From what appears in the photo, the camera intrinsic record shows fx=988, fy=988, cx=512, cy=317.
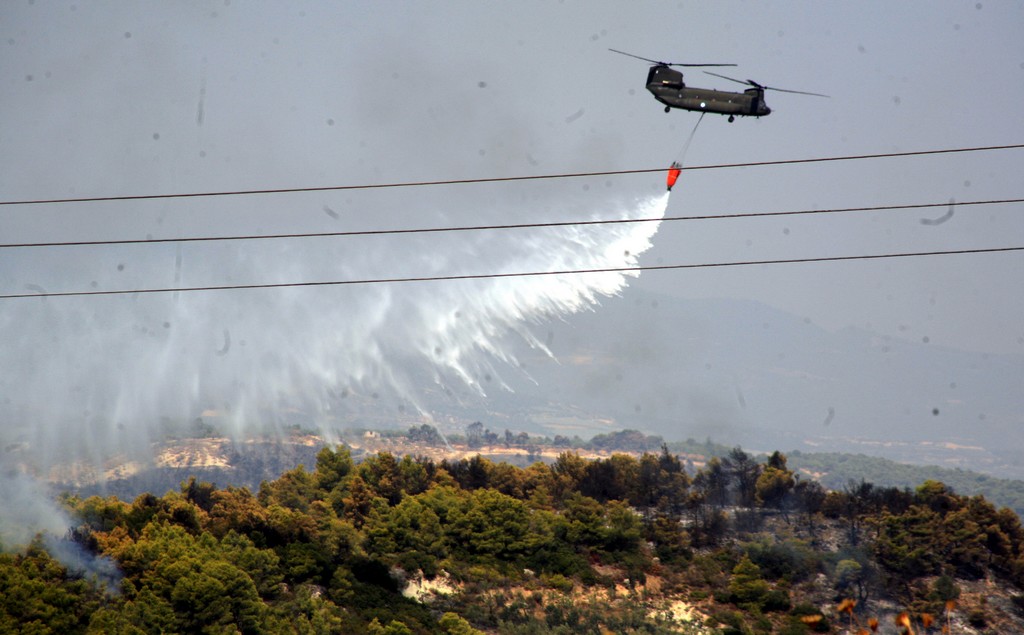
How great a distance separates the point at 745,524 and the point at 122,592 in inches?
1877

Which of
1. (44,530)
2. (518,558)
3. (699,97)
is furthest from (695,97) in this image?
(44,530)

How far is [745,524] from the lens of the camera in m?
77.7

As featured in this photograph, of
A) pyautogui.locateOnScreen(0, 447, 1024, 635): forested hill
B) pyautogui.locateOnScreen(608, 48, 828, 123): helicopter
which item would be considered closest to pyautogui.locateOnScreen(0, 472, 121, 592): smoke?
pyautogui.locateOnScreen(0, 447, 1024, 635): forested hill

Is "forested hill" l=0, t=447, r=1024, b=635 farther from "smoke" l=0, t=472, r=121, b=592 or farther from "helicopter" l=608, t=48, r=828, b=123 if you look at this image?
"helicopter" l=608, t=48, r=828, b=123

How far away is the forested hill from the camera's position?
48.2 meters

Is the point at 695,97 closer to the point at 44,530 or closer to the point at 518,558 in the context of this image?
the point at 518,558

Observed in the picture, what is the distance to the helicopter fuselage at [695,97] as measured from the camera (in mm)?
42312

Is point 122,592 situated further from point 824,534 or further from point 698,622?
point 824,534

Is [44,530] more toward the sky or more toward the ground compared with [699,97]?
more toward the ground

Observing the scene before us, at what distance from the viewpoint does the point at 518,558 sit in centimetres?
6444

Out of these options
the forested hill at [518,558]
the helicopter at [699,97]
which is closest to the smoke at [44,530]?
the forested hill at [518,558]

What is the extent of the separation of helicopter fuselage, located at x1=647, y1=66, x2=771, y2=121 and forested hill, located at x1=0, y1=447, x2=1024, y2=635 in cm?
2548

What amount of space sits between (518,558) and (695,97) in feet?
112

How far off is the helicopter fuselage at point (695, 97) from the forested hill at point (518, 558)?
25.5 meters
